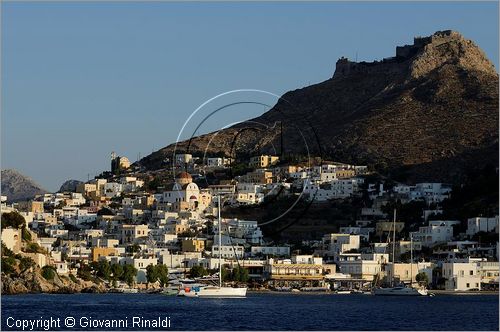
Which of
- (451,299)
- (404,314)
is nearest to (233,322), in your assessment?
(404,314)

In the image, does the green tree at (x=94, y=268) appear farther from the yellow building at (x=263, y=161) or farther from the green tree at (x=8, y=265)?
the yellow building at (x=263, y=161)

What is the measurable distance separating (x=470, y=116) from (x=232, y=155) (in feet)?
78.8

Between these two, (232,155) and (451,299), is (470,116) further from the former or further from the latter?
(451,299)

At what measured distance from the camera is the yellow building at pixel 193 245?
114 metres

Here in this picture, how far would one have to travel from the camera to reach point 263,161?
149250 mm

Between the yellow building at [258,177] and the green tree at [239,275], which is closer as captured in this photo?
the green tree at [239,275]

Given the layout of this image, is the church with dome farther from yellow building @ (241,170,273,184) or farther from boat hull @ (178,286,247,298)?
boat hull @ (178,286,247,298)

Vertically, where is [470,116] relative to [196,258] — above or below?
above

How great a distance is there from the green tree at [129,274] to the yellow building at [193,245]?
14998 mm

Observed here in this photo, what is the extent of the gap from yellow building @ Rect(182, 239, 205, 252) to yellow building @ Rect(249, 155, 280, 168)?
33297 mm

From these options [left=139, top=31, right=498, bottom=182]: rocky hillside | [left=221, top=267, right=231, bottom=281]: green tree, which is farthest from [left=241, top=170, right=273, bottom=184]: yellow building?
[left=221, top=267, right=231, bottom=281]: green tree

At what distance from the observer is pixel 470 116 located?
15862cm

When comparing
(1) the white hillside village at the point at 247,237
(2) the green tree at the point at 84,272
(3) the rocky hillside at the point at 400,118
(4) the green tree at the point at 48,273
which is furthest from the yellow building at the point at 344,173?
(4) the green tree at the point at 48,273

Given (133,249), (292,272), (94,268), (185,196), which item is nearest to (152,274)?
(94,268)
